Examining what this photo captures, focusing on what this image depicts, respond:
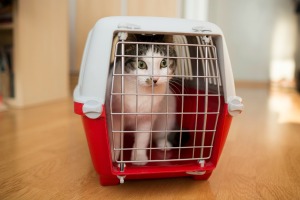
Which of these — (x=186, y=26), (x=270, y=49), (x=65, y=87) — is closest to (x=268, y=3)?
(x=270, y=49)

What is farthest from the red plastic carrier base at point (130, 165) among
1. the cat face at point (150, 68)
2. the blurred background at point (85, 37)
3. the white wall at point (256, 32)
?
the white wall at point (256, 32)

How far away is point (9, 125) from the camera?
148 centimetres

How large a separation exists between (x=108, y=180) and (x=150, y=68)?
35 cm

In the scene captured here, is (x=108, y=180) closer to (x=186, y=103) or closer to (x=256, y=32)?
(x=186, y=103)

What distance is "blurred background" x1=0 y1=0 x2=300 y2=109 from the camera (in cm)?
198

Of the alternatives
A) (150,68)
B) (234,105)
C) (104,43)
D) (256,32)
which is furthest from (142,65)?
(256,32)

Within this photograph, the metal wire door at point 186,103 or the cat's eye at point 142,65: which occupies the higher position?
the cat's eye at point 142,65

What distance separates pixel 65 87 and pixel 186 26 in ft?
5.92

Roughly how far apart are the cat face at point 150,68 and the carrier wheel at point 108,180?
0.93 ft

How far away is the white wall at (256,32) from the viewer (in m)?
3.42

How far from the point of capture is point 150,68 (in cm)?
86

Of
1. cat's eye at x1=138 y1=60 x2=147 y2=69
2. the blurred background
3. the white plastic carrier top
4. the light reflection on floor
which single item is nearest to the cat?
cat's eye at x1=138 y1=60 x2=147 y2=69

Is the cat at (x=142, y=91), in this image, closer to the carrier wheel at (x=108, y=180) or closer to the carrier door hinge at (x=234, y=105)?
the carrier wheel at (x=108, y=180)

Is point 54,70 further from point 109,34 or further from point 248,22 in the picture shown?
point 248,22
